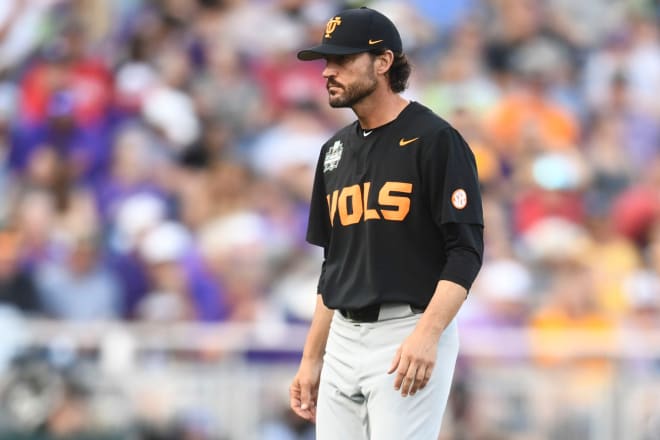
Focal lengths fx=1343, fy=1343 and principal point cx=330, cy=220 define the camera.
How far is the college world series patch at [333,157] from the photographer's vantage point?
4961 mm

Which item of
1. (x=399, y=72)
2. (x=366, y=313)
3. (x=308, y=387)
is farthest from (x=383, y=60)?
(x=308, y=387)

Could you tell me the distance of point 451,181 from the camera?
4.55 m

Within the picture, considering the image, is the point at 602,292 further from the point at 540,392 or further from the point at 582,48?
the point at 582,48

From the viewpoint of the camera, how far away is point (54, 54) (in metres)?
12.4

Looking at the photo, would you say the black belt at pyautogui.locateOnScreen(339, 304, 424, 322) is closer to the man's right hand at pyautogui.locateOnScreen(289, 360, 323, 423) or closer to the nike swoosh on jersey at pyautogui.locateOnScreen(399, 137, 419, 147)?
the man's right hand at pyautogui.locateOnScreen(289, 360, 323, 423)

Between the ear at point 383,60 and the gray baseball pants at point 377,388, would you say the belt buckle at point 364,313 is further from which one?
the ear at point 383,60

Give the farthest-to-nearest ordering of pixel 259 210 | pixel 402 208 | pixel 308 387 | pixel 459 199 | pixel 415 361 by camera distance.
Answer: pixel 259 210
pixel 308 387
pixel 402 208
pixel 459 199
pixel 415 361

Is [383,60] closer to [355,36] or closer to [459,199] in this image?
[355,36]

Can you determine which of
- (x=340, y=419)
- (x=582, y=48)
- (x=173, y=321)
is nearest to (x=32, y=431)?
(x=173, y=321)

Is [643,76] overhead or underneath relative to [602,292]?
overhead

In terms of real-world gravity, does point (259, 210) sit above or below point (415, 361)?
above

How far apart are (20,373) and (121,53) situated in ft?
13.7

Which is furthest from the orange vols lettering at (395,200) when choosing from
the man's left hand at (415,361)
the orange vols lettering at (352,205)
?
the man's left hand at (415,361)

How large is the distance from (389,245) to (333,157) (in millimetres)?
495
